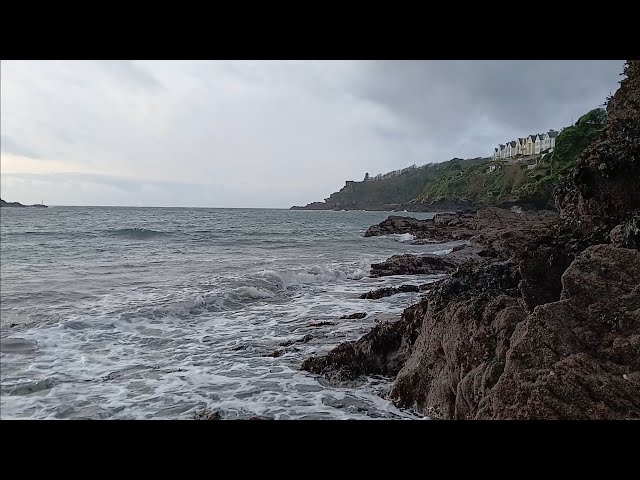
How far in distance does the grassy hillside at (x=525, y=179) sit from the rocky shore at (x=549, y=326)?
16.9 ft

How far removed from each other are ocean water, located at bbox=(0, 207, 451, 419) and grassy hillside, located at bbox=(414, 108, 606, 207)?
24.3 ft

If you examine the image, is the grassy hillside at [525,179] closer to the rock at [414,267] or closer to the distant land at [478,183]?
the distant land at [478,183]

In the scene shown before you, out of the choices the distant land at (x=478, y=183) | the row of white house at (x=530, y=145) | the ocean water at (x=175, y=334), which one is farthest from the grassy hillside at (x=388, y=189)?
the ocean water at (x=175, y=334)

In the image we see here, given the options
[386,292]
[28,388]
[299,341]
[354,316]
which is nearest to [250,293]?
[386,292]

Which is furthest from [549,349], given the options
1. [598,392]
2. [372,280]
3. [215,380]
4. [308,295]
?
[372,280]

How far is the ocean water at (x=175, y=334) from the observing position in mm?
5492

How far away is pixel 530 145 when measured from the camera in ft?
298

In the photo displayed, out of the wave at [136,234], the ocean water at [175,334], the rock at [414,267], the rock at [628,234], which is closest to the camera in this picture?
the rock at [628,234]

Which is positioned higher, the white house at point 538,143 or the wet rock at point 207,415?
the white house at point 538,143


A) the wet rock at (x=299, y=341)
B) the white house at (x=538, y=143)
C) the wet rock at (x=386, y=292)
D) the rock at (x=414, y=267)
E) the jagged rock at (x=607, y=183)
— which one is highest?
the white house at (x=538, y=143)

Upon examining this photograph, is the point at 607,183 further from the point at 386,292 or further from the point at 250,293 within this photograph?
the point at 250,293
